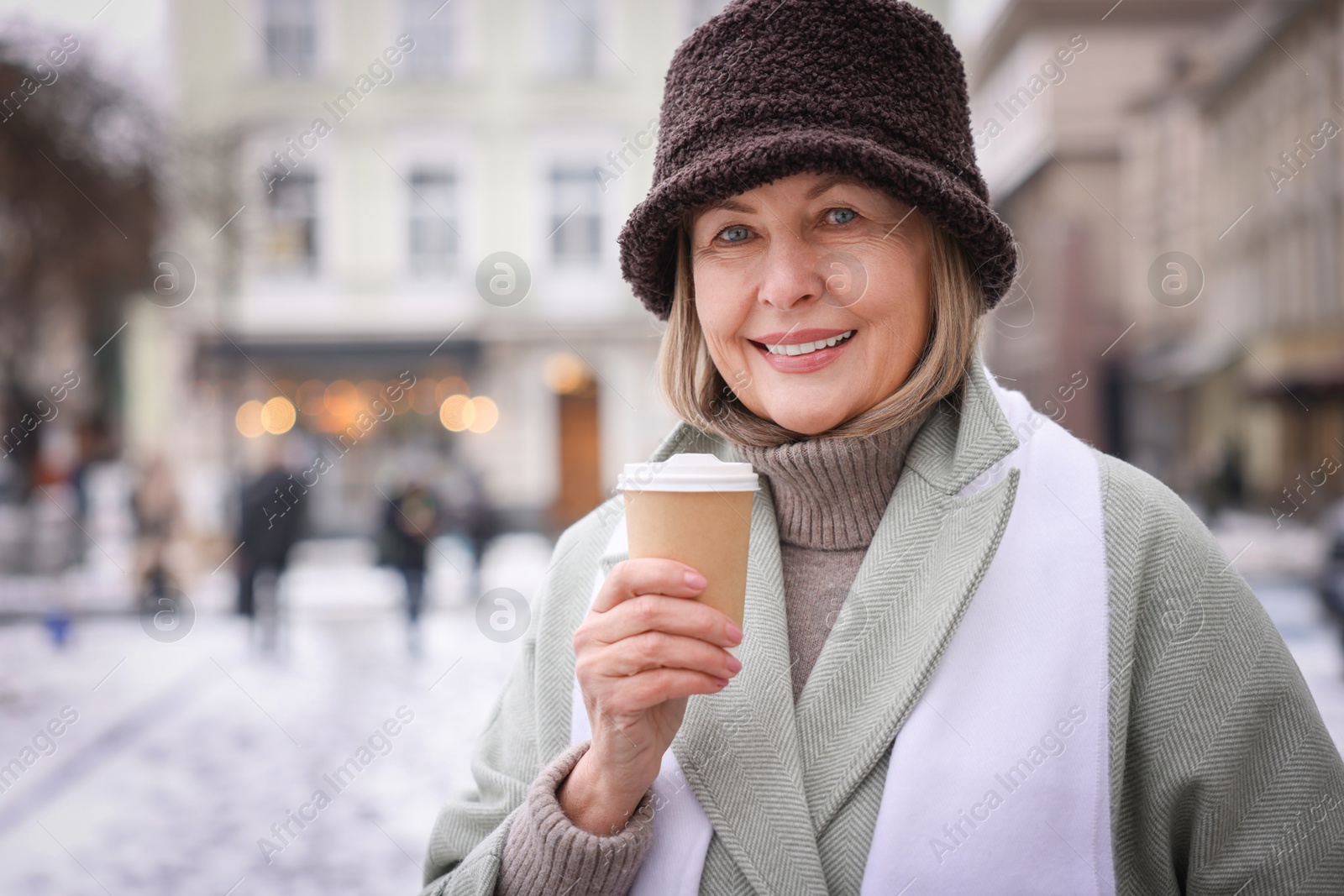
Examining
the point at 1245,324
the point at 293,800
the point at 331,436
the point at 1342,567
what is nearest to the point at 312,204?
the point at 331,436

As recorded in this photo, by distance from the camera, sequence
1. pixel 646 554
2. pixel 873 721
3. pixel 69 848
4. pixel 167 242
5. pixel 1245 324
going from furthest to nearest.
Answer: pixel 1245 324, pixel 167 242, pixel 69 848, pixel 873 721, pixel 646 554

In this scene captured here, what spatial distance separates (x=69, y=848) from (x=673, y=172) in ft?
16.5

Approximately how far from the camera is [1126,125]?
82.0ft

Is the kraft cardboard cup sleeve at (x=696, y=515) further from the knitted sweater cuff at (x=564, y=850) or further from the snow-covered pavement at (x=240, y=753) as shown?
the snow-covered pavement at (x=240, y=753)

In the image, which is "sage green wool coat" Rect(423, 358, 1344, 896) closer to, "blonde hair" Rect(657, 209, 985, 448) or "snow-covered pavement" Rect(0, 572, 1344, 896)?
"blonde hair" Rect(657, 209, 985, 448)

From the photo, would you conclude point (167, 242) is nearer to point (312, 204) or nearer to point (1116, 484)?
point (312, 204)

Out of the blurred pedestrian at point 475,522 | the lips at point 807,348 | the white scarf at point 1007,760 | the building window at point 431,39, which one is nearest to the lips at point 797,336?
the lips at point 807,348

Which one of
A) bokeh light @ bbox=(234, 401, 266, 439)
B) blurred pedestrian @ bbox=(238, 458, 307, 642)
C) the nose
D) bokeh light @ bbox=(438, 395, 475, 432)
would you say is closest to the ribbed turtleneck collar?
the nose

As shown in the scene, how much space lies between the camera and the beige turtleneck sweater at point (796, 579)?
1363 mm

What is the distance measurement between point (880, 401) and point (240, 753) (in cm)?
606

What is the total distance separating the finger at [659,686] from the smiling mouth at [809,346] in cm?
52

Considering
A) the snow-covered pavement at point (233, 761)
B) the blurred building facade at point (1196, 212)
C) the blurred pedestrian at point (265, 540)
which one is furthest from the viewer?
the blurred building facade at point (1196, 212)

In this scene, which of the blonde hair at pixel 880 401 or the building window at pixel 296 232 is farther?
the building window at pixel 296 232

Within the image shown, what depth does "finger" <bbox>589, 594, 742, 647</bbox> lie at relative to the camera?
4.00 feet
